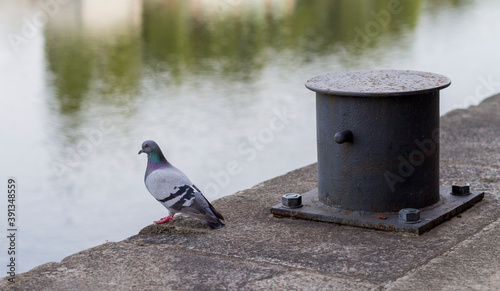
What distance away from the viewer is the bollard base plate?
12.3ft

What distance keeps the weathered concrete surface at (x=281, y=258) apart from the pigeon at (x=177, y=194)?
8 cm

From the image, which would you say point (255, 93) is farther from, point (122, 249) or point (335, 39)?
point (122, 249)

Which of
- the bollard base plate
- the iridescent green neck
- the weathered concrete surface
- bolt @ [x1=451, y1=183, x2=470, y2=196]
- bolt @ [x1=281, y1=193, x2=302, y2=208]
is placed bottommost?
the weathered concrete surface

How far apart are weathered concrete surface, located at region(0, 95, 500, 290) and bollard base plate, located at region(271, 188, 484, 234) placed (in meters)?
0.04

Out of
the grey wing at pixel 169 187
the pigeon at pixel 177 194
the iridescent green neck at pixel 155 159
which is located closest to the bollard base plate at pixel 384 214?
the pigeon at pixel 177 194

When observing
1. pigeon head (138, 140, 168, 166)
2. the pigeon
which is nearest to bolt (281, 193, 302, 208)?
the pigeon

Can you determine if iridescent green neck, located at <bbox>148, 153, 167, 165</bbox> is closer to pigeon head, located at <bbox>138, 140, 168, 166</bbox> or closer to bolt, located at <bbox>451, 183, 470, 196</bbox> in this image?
pigeon head, located at <bbox>138, 140, 168, 166</bbox>

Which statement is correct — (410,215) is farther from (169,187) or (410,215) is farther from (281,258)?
(169,187)

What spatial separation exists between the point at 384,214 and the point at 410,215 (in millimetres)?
163

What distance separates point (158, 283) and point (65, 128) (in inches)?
205

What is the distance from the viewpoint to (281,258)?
11.3ft

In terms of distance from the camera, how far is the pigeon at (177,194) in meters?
3.81

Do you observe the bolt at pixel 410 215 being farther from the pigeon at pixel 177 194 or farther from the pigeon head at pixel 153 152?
the pigeon head at pixel 153 152

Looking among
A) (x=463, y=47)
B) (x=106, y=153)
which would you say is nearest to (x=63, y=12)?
(x=463, y=47)
